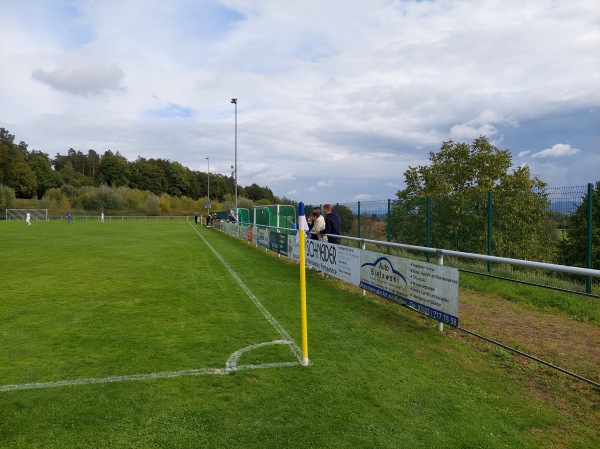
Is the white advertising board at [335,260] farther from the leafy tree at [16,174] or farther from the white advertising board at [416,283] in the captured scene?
the leafy tree at [16,174]

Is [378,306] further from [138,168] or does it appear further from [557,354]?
[138,168]

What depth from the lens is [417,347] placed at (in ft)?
18.3

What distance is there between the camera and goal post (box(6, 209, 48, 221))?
70.5 meters

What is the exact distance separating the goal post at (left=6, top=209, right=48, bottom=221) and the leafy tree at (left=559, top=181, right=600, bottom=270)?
260 feet

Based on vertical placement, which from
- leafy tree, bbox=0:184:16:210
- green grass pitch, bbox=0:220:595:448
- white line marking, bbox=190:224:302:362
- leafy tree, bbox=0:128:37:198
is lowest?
green grass pitch, bbox=0:220:595:448

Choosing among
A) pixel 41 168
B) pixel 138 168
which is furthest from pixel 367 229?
pixel 138 168

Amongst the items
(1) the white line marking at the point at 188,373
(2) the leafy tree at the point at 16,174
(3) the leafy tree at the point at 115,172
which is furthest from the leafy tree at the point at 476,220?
(3) the leafy tree at the point at 115,172

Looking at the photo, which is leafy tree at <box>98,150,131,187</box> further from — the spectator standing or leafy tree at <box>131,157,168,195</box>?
the spectator standing

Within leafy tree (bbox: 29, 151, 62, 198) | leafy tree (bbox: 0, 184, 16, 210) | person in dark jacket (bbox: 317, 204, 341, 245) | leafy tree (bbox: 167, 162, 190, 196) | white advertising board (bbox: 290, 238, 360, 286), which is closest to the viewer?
white advertising board (bbox: 290, 238, 360, 286)

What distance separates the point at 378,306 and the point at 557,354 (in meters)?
3.03

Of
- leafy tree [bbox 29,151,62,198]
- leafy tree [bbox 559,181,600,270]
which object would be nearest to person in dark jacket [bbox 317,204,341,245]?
leafy tree [bbox 559,181,600,270]

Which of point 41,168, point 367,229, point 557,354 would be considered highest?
point 41,168

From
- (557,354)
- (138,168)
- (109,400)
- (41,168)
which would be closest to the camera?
(109,400)

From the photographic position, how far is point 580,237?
980cm
